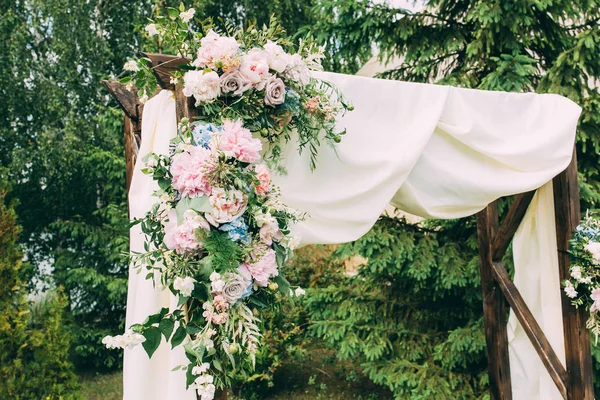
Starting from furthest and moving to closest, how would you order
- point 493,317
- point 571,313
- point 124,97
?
point 493,317, point 571,313, point 124,97

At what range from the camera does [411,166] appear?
2523 mm

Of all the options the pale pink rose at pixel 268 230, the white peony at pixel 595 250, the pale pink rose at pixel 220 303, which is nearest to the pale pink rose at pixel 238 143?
the pale pink rose at pixel 268 230

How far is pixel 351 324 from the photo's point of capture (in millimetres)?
4652

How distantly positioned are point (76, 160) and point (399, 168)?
15.7ft

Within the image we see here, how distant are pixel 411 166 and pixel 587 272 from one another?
124 cm

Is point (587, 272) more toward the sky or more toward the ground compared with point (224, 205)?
more toward the ground

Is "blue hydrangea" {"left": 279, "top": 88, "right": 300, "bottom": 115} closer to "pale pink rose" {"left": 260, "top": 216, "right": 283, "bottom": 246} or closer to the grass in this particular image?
"pale pink rose" {"left": 260, "top": 216, "right": 283, "bottom": 246}

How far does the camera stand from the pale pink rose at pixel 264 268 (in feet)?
5.97

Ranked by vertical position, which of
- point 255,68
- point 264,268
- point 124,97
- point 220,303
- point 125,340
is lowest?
point 125,340

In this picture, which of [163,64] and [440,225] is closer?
[163,64]

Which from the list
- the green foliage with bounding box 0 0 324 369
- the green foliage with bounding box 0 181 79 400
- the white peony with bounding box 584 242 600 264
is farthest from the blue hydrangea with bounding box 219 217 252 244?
the green foliage with bounding box 0 0 324 369

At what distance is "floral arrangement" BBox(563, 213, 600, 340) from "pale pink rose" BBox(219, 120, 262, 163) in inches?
79.4

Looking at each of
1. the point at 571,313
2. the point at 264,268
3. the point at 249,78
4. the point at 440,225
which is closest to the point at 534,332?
the point at 571,313

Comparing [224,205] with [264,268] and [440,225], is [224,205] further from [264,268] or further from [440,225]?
[440,225]
